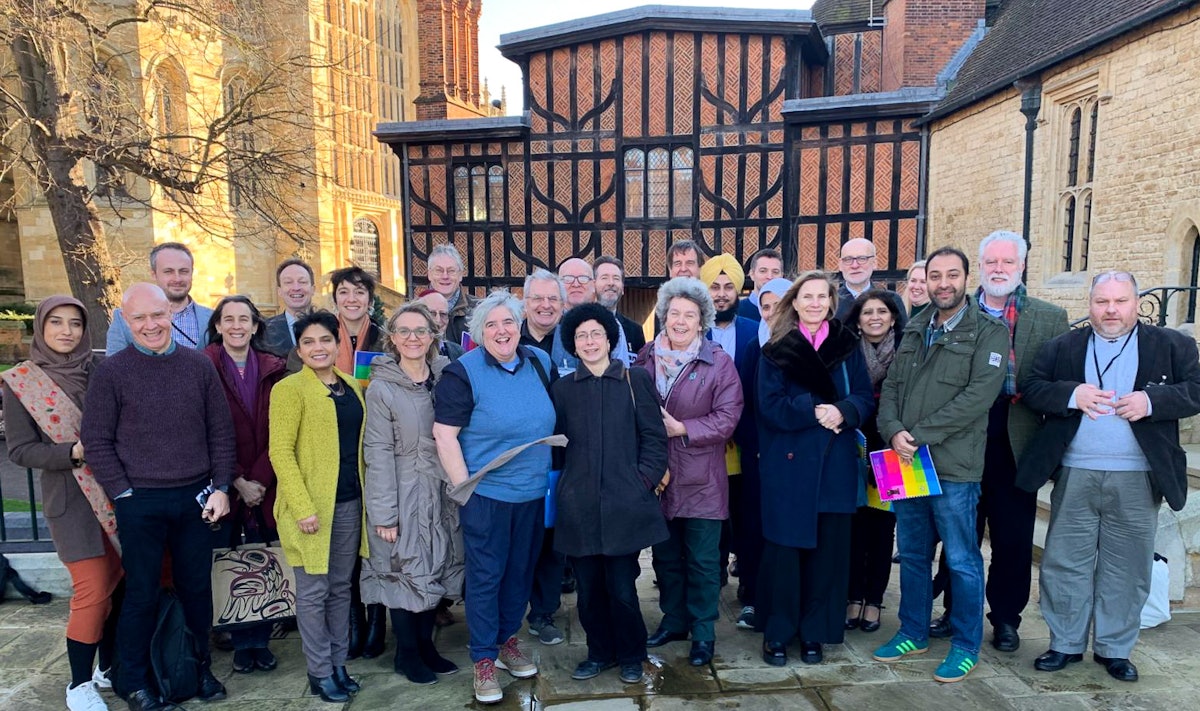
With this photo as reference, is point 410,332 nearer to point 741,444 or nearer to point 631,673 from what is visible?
point 741,444

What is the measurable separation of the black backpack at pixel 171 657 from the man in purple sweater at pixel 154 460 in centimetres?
3

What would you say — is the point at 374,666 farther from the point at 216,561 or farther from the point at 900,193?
the point at 900,193

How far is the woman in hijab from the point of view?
9.46ft

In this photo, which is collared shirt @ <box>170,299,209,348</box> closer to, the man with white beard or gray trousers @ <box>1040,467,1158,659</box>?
the man with white beard

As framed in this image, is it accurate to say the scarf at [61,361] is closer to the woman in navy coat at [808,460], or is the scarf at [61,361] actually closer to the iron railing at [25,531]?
the iron railing at [25,531]

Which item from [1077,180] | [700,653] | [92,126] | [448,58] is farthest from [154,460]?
[448,58]

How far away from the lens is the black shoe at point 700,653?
331 centimetres

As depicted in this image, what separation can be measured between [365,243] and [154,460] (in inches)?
1028

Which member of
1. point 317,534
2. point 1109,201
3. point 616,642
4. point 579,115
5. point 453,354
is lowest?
point 616,642

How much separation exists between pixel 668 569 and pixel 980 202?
32.3ft

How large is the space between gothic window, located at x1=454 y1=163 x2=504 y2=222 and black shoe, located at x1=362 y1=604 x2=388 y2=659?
10.9 m

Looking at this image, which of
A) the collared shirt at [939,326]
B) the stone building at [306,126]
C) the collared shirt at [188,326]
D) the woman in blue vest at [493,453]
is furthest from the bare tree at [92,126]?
the collared shirt at [939,326]

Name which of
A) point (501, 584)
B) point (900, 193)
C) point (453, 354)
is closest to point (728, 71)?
point (900, 193)

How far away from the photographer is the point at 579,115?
12.9 m
